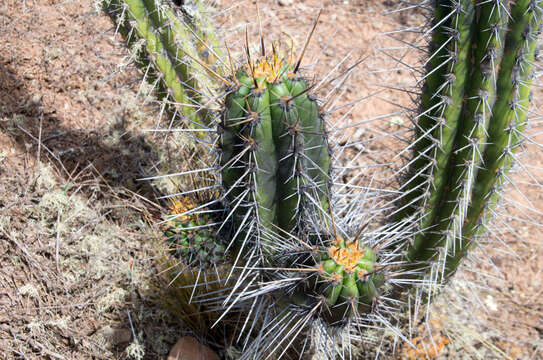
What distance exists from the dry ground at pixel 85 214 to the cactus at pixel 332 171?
56cm

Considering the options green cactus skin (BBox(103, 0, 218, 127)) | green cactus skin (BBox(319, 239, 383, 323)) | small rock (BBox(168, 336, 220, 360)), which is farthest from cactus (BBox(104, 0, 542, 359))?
green cactus skin (BBox(103, 0, 218, 127))

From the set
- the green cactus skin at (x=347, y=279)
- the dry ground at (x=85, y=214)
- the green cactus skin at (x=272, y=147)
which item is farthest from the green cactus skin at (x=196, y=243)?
the green cactus skin at (x=347, y=279)

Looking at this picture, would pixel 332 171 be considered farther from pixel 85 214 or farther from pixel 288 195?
pixel 85 214

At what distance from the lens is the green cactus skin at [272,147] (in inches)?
60.6

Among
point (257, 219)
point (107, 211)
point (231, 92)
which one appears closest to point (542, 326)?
point (257, 219)

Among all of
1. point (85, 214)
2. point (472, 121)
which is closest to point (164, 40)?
point (85, 214)

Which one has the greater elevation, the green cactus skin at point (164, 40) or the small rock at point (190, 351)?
the green cactus skin at point (164, 40)

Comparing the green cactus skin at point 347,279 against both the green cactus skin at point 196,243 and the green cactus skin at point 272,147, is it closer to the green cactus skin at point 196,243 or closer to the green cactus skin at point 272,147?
the green cactus skin at point 272,147

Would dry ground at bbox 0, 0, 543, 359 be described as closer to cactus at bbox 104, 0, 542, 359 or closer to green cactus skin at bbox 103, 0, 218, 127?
green cactus skin at bbox 103, 0, 218, 127

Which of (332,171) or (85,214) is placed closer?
(332,171)

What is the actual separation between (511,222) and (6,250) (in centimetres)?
319

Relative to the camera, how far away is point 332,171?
1.90m

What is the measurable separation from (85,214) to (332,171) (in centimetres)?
167

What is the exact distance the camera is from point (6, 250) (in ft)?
8.41
